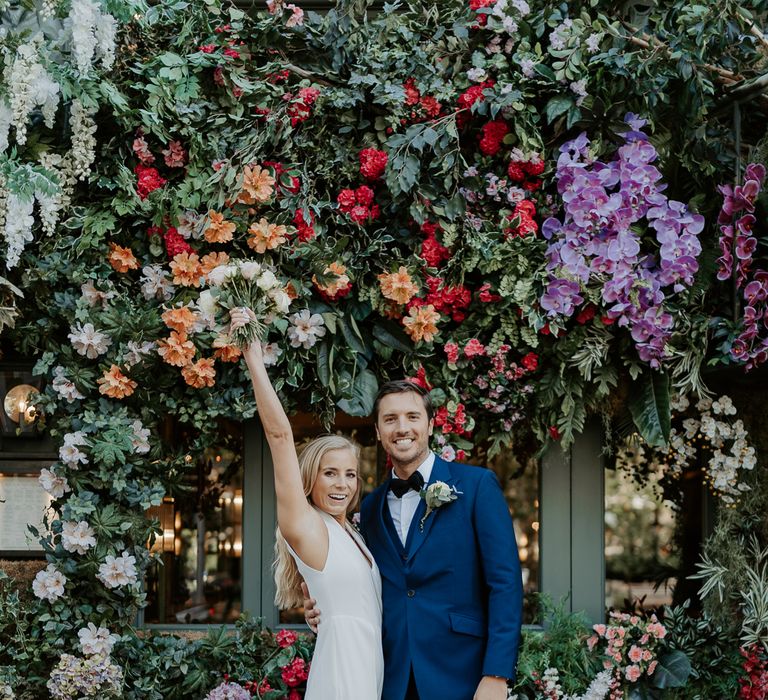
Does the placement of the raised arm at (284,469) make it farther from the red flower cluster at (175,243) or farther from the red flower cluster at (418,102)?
the red flower cluster at (418,102)

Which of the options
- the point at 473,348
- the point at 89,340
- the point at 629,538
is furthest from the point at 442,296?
the point at 629,538

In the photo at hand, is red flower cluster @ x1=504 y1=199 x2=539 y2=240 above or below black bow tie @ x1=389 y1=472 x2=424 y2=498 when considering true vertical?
above

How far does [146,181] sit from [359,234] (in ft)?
3.60

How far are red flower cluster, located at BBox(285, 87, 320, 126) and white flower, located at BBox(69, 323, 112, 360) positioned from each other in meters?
1.43

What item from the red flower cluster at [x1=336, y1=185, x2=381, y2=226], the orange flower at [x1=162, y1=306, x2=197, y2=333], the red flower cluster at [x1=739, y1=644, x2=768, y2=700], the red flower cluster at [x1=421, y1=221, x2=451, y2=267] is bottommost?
the red flower cluster at [x1=739, y1=644, x2=768, y2=700]

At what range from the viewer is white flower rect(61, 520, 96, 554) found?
4270mm

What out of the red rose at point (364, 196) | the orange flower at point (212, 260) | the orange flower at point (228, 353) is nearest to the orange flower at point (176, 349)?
the orange flower at point (228, 353)

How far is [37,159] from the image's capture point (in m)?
4.35

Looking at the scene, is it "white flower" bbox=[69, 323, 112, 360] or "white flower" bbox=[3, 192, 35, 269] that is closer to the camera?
"white flower" bbox=[3, 192, 35, 269]

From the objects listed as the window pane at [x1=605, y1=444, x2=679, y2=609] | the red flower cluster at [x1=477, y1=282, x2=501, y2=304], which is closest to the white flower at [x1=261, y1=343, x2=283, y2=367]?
the red flower cluster at [x1=477, y1=282, x2=501, y2=304]

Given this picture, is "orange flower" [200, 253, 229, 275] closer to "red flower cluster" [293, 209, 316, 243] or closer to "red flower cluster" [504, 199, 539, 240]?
"red flower cluster" [293, 209, 316, 243]

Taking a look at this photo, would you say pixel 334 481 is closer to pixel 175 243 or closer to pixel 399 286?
pixel 399 286

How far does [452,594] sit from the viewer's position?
328 cm

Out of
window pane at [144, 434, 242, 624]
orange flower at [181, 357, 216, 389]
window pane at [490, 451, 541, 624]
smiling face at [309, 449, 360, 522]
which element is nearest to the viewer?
smiling face at [309, 449, 360, 522]
